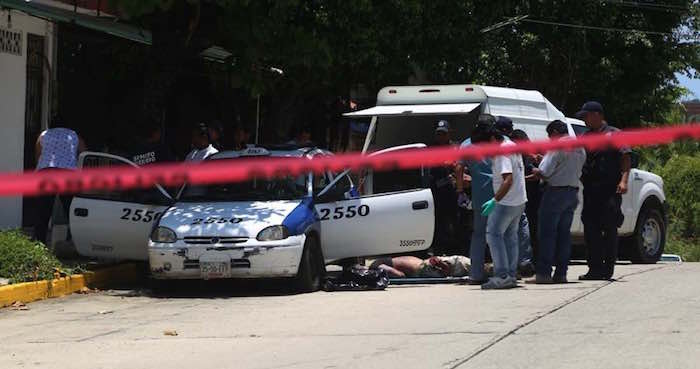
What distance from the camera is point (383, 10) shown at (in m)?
18.6

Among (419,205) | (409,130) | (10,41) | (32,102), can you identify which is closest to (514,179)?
(419,205)

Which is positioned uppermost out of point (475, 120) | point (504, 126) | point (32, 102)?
point (32, 102)

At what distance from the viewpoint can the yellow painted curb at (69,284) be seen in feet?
37.3

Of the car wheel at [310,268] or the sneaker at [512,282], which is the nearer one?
the sneaker at [512,282]

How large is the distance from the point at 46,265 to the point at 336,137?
535 inches

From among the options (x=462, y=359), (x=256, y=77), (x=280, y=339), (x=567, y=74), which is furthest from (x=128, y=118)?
(x=567, y=74)

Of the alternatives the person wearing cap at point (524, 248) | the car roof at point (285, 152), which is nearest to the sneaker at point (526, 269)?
the person wearing cap at point (524, 248)

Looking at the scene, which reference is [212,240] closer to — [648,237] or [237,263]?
[237,263]

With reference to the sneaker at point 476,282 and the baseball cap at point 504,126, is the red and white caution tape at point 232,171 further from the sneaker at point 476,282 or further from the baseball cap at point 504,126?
the sneaker at point 476,282

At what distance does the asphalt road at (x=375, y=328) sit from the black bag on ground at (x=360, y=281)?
250 millimetres

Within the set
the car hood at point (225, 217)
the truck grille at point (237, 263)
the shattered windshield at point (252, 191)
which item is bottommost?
the truck grille at point (237, 263)

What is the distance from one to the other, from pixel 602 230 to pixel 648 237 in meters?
3.54

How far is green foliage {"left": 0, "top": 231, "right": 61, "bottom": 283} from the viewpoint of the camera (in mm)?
11820

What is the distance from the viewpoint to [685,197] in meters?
20.9
